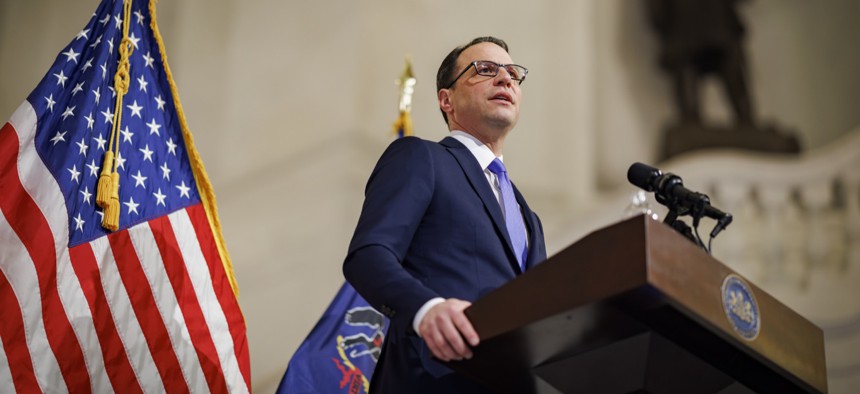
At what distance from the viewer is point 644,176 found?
6.73 feet

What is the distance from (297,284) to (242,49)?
137 cm

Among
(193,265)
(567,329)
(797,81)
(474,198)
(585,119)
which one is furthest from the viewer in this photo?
(797,81)

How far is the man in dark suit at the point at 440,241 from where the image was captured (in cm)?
175

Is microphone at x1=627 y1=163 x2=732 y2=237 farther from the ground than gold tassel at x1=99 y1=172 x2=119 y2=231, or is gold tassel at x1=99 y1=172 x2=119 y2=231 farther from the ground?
gold tassel at x1=99 y1=172 x2=119 y2=231

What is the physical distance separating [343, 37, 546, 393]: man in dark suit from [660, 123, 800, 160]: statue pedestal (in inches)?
166

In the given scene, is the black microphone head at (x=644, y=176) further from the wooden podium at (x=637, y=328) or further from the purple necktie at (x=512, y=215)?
the wooden podium at (x=637, y=328)

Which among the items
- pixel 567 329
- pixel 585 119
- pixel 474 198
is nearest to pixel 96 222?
pixel 474 198

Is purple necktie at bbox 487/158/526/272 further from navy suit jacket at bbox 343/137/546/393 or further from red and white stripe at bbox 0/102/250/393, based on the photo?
red and white stripe at bbox 0/102/250/393

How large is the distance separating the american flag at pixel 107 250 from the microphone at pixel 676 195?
52.0 inches

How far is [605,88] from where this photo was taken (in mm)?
6613

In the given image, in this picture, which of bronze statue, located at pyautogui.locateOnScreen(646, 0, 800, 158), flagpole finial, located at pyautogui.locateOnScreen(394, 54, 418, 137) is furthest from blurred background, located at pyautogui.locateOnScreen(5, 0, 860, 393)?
flagpole finial, located at pyautogui.locateOnScreen(394, 54, 418, 137)

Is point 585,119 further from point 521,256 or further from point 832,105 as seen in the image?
point 521,256

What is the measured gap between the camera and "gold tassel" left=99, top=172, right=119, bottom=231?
2.67 metres

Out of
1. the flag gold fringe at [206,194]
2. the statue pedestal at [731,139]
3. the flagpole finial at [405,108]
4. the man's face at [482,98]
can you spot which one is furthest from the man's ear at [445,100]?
the statue pedestal at [731,139]
